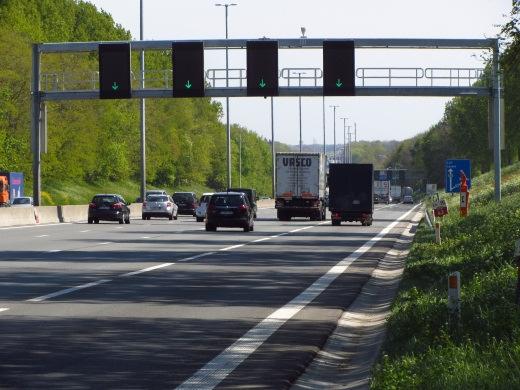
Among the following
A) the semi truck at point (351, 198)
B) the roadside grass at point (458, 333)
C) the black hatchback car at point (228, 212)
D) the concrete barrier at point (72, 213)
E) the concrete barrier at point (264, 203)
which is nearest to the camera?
the roadside grass at point (458, 333)

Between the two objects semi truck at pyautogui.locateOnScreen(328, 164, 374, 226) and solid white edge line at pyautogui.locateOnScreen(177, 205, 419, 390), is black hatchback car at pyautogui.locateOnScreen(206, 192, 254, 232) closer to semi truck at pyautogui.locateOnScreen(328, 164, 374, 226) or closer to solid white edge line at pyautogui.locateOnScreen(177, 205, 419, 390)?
semi truck at pyautogui.locateOnScreen(328, 164, 374, 226)

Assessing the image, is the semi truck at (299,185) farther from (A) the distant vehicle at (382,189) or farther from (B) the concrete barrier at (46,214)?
(A) the distant vehicle at (382,189)

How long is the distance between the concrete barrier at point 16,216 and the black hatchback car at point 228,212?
922 centimetres

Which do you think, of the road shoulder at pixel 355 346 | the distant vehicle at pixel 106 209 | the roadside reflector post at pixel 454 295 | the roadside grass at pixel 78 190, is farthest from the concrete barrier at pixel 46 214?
the roadside reflector post at pixel 454 295

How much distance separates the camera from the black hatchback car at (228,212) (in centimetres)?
5088

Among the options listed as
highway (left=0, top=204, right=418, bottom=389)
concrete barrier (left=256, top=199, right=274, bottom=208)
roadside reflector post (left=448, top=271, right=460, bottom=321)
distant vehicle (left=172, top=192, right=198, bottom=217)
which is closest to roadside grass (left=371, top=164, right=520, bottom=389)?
roadside reflector post (left=448, top=271, right=460, bottom=321)

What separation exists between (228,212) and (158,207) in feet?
70.4

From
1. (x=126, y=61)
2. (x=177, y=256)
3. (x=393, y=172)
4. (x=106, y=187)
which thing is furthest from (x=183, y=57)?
(x=393, y=172)

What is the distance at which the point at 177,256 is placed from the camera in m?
31.6

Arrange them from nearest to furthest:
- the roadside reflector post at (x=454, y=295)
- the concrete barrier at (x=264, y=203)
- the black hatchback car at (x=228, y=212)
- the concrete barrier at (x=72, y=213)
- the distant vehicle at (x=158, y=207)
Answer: the roadside reflector post at (x=454, y=295) < the black hatchback car at (x=228, y=212) < the concrete barrier at (x=72, y=213) < the distant vehicle at (x=158, y=207) < the concrete barrier at (x=264, y=203)

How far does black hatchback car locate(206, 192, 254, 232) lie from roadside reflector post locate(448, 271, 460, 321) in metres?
38.1

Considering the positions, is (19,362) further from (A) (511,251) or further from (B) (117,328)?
(A) (511,251)

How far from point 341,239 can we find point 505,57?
21.9 metres

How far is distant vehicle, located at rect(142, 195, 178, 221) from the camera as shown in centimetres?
7188
